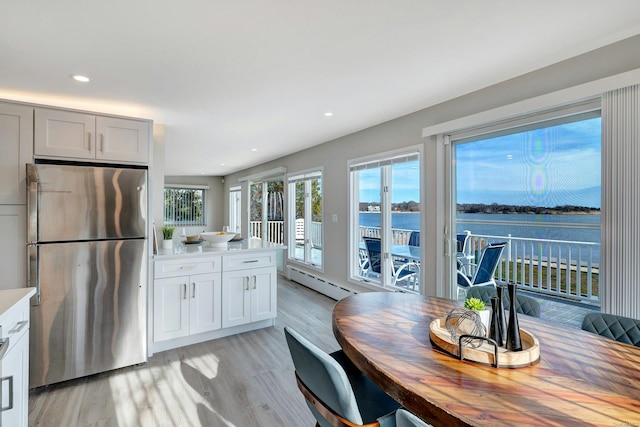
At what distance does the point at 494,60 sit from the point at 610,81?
67 centimetres

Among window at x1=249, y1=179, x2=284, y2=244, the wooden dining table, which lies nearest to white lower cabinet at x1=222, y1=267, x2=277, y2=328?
the wooden dining table

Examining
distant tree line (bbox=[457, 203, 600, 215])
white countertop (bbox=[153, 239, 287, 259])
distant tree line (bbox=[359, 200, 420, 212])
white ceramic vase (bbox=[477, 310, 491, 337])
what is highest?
distant tree line (bbox=[359, 200, 420, 212])

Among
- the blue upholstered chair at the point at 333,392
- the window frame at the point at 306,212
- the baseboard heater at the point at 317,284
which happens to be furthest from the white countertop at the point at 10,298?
the window frame at the point at 306,212

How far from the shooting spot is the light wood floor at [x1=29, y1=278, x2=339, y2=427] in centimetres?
204

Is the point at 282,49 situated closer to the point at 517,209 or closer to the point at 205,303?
the point at 517,209

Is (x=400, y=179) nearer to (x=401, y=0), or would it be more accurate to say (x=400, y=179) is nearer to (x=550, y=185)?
(x=550, y=185)

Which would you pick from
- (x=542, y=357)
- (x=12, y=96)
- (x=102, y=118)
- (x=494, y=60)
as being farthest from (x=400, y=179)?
(x=12, y=96)

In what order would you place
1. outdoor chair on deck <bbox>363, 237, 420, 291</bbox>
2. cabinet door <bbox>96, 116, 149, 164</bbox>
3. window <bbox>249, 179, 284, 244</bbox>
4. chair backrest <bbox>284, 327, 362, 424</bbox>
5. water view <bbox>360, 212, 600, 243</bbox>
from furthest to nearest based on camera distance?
window <bbox>249, 179, 284, 244</bbox> < outdoor chair on deck <bbox>363, 237, 420, 291</bbox> < cabinet door <bbox>96, 116, 149, 164</bbox> < water view <bbox>360, 212, 600, 243</bbox> < chair backrest <bbox>284, 327, 362, 424</bbox>

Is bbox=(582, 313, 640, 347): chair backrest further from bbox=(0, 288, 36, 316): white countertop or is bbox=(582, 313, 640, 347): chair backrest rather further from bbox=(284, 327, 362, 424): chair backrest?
bbox=(0, 288, 36, 316): white countertop

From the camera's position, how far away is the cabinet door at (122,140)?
2.67 metres

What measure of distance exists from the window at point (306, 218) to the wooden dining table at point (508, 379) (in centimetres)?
369

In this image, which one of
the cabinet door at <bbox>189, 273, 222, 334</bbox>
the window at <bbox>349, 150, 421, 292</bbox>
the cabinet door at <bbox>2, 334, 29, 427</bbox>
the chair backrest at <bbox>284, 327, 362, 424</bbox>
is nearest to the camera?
the chair backrest at <bbox>284, 327, 362, 424</bbox>

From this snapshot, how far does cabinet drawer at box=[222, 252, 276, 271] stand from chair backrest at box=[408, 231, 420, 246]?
160 centimetres

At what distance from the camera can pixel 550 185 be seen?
2361 millimetres
